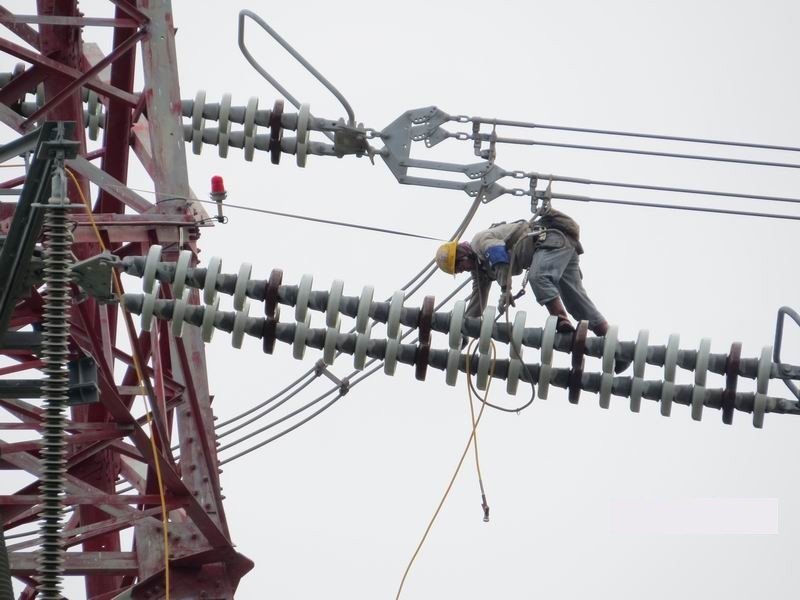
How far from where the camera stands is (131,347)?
49.0ft

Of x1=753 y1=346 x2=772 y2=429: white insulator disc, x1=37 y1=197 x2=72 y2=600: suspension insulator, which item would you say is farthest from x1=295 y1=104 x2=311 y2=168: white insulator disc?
x1=37 y1=197 x2=72 y2=600: suspension insulator

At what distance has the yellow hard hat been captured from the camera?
15953 mm

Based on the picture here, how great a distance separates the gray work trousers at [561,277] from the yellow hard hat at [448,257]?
64 centimetres

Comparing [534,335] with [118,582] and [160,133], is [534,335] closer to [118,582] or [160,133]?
[160,133]

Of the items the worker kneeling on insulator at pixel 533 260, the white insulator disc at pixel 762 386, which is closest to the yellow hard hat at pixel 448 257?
the worker kneeling on insulator at pixel 533 260

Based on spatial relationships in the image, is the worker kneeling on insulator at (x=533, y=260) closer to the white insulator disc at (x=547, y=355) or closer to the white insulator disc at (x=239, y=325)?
the white insulator disc at (x=547, y=355)

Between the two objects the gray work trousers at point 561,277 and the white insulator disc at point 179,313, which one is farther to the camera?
the gray work trousers at point 561,277

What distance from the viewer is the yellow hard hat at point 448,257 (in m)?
16.0

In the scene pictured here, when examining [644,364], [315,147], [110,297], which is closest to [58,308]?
[110,297]

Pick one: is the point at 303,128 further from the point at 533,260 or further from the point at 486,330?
the point at 486,330

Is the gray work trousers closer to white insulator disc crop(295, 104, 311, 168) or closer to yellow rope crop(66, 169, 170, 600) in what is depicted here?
white insulator disc crop(295, 104, 311, 168)

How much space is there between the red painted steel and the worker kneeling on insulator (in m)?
2.07

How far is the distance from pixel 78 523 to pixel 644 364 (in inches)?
210

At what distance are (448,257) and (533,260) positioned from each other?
2.24ft
